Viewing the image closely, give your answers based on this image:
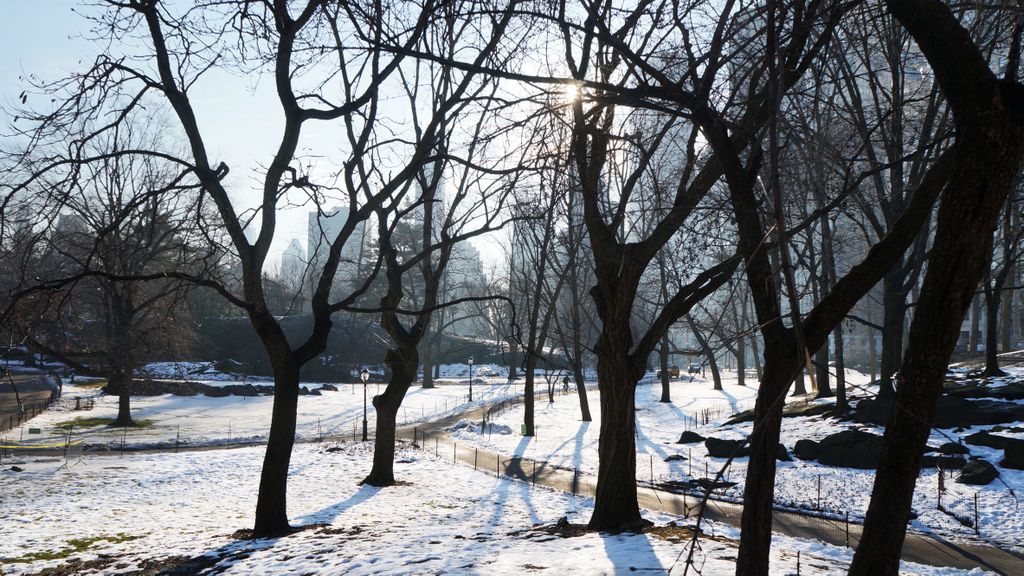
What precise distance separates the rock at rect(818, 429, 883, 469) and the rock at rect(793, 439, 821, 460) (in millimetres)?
128

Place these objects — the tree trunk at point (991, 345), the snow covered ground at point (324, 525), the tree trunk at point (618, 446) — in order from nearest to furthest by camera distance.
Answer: the snow covered ground at point (324, 525)
the tree trunk at point (618, 446)
the tree trunk at point (991, 345)

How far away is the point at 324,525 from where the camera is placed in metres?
12.8

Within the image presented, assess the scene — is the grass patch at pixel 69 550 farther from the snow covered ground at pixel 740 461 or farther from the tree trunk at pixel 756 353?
the tree trunk at pixel 756 353

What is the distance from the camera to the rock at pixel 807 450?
62.1 ft

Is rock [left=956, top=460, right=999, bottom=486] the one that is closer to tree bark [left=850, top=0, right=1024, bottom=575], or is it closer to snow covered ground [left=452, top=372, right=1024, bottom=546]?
snow covered ground [left=452, top=372, right=1024, bottom=546]

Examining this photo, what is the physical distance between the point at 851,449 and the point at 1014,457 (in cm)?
346

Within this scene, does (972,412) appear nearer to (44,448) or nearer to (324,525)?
(324,525)

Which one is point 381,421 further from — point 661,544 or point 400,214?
point 661,544

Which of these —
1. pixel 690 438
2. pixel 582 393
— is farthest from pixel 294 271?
pixel 690 438

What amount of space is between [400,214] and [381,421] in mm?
5959

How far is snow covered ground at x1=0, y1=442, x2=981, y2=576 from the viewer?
8.27 m

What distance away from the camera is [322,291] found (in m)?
11.8

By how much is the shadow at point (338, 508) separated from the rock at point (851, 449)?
444 inches

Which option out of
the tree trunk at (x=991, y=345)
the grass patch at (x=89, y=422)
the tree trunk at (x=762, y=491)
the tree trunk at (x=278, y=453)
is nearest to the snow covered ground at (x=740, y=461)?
the tree trunk at (x=762, y=491)
